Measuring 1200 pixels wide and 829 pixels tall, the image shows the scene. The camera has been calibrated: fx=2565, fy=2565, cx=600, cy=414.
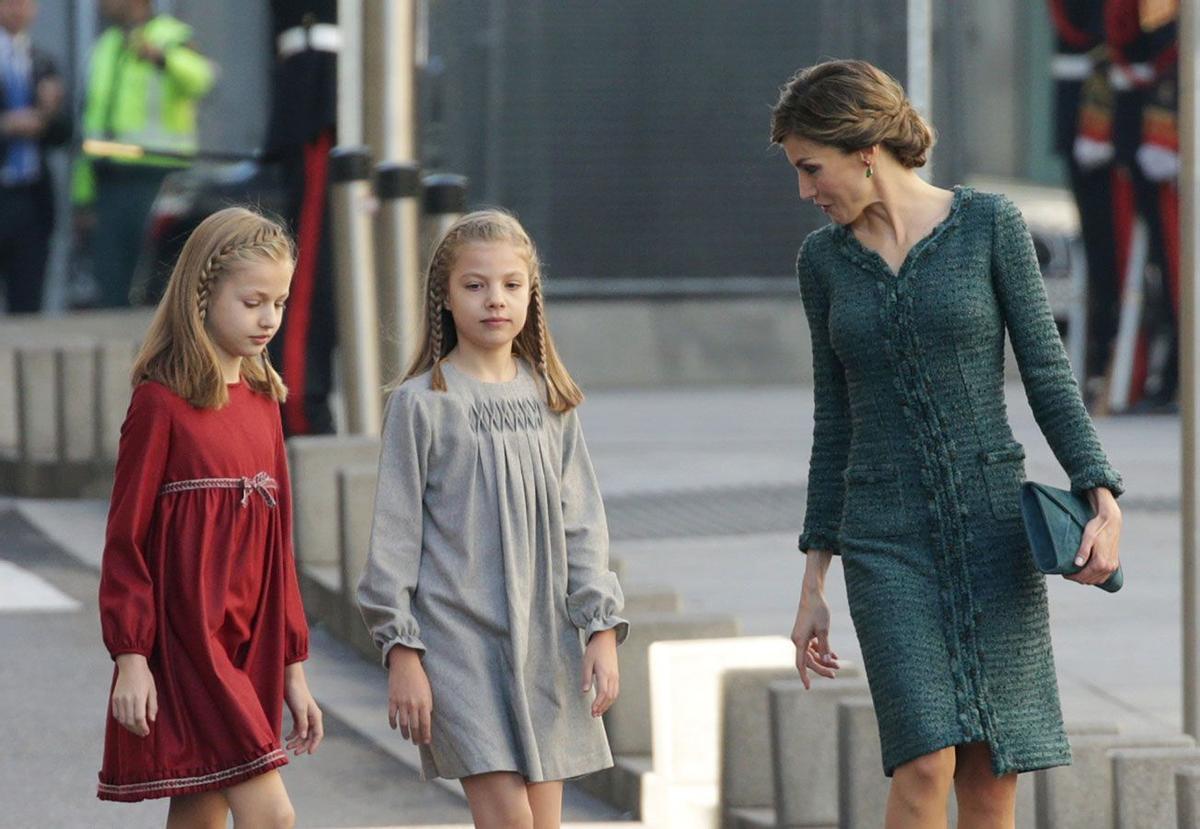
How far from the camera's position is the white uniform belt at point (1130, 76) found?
14.2 m

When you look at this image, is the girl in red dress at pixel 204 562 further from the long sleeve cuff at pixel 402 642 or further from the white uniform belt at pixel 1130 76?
the white uniform belt at pixel 1130 76

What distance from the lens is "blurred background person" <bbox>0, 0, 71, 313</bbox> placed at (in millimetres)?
14547

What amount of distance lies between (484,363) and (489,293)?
0.40 ft

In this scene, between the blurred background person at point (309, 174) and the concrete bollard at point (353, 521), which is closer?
the concrete bollard at point (353, 521)

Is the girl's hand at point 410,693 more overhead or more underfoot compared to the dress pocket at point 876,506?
more underfoot

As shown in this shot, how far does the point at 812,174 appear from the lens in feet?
13.9

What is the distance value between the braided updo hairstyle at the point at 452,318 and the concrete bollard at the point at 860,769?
99cm

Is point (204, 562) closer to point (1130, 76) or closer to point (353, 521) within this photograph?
point (353, 521)

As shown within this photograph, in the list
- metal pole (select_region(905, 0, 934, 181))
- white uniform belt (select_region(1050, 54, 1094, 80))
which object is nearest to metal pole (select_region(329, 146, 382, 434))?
metal pole (select_region(905, 0, 934, 181))

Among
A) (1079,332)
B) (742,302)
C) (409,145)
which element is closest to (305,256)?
(409,145)

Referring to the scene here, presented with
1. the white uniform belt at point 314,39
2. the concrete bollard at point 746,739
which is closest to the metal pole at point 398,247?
the white uniform belt at point 314,39

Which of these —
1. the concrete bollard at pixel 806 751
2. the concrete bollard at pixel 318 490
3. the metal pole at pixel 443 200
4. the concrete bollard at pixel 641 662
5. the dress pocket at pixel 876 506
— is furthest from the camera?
the metal pole at pixel 443 200

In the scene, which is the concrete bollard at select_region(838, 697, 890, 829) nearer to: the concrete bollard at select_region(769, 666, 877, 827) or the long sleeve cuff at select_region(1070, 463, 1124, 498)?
the concrete bollard at select_region(769, 666, 877, 827)

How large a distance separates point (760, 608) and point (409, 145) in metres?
2.13
